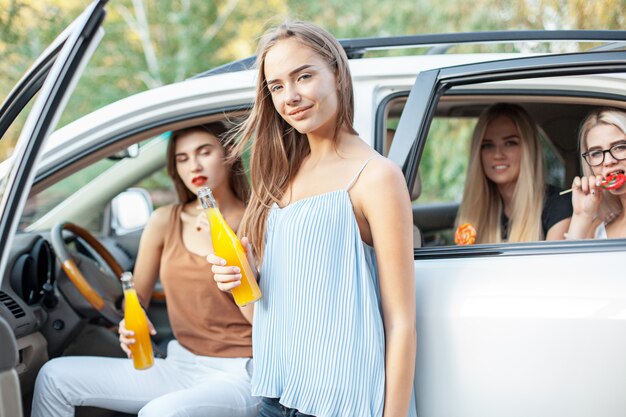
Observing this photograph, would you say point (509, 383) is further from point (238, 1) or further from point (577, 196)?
point (238, 1)

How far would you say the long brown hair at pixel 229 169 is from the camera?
267cm

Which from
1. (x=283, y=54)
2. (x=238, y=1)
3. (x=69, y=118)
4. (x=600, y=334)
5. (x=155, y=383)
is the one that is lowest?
(x=155, y=383)

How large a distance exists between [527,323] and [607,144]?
2.98ft

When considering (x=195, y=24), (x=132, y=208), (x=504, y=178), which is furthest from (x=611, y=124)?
(x=195, y=24)

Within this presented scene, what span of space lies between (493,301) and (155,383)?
1236 mm

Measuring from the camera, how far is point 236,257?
1.98 metres

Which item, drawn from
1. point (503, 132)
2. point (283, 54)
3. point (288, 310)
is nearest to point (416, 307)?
point (288, 310)

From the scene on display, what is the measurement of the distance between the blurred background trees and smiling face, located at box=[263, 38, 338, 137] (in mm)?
7632

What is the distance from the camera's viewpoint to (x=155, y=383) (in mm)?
2557

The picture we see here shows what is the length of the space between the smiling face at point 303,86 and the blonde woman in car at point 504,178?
3.90 feet

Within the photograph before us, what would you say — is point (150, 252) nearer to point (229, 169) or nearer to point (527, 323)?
point (229, 169)

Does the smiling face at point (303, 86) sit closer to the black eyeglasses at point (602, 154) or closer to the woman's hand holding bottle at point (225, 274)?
the woman's hand holding bottle at point (225, 274)

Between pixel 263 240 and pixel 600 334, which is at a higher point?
pixel 263 240

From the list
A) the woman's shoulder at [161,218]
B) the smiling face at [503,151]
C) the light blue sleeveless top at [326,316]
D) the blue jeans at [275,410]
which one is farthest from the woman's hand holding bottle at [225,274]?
the smiling face at [503,151]
